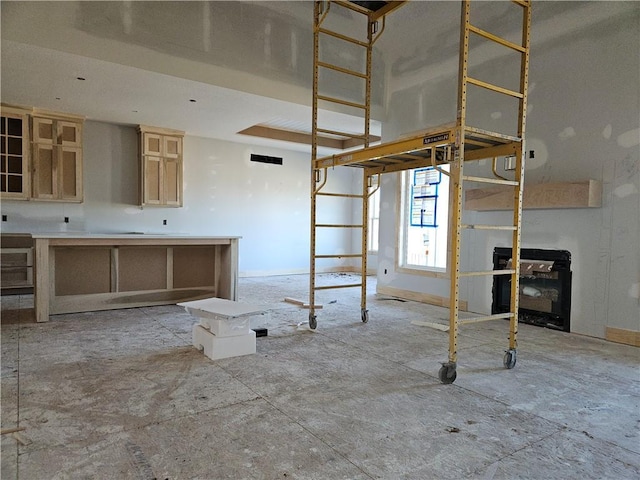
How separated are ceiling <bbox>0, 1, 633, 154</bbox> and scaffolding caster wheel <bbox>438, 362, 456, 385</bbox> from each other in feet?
12.7

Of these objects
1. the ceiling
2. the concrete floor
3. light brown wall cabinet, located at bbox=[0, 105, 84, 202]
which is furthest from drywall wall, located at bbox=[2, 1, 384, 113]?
the concrete floor

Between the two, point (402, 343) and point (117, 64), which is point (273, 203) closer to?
point (117, 64)

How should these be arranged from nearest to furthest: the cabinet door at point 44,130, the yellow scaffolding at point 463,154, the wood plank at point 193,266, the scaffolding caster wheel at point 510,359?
the yellow scaffolding at point 463,154, the scaffolding caster wheel at point 510,359, the wood plank at point 193,266, the cabinet door at point 44,130

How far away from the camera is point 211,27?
16.3 ft

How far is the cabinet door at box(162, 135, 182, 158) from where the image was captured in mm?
7535

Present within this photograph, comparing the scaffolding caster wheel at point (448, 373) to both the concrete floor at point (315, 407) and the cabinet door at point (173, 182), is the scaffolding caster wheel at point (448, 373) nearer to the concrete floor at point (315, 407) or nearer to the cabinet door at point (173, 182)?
the concrete floor at point (315, 407)

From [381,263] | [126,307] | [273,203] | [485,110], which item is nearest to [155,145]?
[273,203]

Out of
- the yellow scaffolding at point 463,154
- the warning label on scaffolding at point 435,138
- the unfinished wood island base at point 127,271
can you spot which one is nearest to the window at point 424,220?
the yellow scaffolding at point 463,154

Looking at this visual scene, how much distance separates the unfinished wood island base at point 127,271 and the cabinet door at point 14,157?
7.90 ft

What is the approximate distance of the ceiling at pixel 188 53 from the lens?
13.9ft

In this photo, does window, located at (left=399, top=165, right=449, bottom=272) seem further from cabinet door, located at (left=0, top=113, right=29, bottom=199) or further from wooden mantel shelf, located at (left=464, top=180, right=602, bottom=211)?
cabinet door, located at (left=0, top=113, right=29, bottom=199)

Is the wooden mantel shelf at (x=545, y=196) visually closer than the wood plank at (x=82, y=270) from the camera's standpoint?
Yes

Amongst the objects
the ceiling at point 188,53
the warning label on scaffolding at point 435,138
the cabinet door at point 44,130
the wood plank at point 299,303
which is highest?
the ceiling at point 188,53

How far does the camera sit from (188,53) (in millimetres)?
4836
